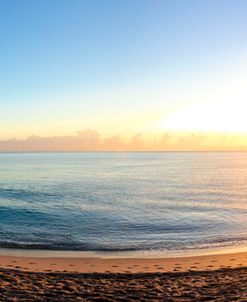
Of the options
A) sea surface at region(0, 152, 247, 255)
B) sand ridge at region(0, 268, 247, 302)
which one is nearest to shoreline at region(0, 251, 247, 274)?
sand ridge at region(0, 268, 247, 302)

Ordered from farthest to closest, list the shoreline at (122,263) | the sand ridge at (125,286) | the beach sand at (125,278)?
the shoreline at (122,263) < the beach sand at (125,278) < the sand ridge at (125,286)

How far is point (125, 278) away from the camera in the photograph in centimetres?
1658

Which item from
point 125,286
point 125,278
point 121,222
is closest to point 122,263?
point 125,278

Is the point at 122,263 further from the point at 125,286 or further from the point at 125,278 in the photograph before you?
the point at 125,286

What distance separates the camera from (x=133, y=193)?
57062 mm

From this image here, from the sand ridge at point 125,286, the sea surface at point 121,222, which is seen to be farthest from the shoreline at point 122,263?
the sea surface at point 121,222

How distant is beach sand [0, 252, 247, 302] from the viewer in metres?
13.4

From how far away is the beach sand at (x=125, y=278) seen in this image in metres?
13.4

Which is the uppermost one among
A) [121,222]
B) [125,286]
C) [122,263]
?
[125,286]

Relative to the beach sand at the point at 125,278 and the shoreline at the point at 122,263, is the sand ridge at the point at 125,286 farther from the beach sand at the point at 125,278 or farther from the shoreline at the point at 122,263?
the shoreline at the point at 122,263

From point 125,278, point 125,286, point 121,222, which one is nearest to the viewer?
point 125,286

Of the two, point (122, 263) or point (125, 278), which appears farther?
point (122, 263)

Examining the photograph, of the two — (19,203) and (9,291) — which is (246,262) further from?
(19,203)

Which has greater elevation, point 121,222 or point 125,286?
point 125,286
